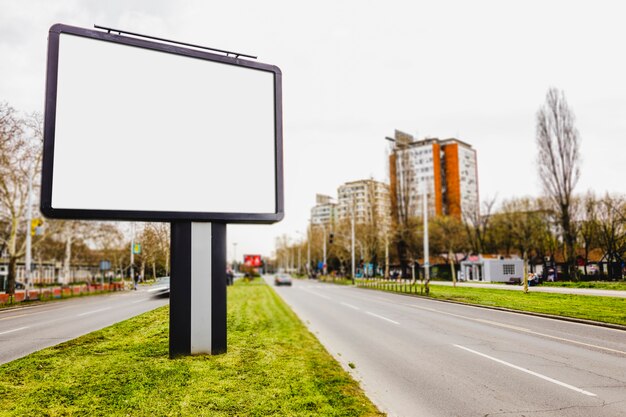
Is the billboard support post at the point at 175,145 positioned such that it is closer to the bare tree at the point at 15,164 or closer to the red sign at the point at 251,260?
the bare tree at the point at 15,164

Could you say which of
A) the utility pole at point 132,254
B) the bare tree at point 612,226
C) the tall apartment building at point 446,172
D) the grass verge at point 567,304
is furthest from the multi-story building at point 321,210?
the utility pole at point 132,254

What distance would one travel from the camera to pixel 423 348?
1044 cm

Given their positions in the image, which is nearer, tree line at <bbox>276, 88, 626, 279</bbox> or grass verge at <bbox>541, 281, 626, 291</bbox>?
grass verge at <bbox>541, 281, 626, 291</bbox>

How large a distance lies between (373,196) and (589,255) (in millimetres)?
26430

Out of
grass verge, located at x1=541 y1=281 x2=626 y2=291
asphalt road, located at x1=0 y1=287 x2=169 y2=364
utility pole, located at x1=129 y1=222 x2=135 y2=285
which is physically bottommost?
asphalt road, located at x1=0 y1=287 x2=169 y2=364

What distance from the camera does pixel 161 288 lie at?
8.98 metres

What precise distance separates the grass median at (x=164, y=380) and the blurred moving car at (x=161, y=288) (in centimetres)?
45

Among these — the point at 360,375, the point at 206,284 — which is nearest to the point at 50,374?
the point at 206,284

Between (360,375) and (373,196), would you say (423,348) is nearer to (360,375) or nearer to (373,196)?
(360,375)

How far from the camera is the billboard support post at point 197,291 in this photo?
799cm

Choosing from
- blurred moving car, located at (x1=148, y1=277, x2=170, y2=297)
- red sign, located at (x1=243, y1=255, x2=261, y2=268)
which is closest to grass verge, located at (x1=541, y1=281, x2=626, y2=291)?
blurred moving car, located at (x1=148, y1=277, x2=170, y2=297)

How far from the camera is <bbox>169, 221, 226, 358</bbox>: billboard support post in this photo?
7.99 m

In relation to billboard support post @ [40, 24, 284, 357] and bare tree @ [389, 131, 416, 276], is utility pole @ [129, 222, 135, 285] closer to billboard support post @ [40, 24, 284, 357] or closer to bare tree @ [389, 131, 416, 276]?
billboard support post @ [40, 24, 284, 357]

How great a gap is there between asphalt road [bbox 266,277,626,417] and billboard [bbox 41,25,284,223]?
4020 millimetres
